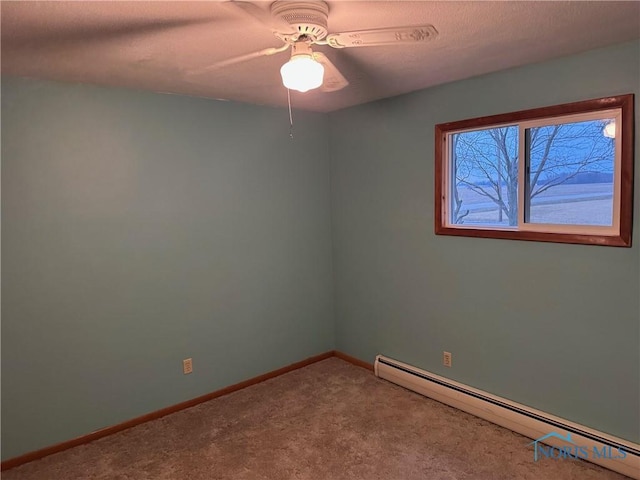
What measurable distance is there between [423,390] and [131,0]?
9.78ft

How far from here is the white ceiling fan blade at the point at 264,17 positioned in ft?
5.14

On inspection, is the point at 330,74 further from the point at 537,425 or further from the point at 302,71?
the point at 537,425

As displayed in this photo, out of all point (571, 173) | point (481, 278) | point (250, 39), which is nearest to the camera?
point (250, 39)

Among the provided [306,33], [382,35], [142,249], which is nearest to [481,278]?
[382,35]

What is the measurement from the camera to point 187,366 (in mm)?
3209

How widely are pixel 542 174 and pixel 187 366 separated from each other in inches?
109

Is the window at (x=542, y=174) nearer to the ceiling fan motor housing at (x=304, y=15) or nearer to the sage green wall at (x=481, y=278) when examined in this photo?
the sage green wall at (x=481, y=278)

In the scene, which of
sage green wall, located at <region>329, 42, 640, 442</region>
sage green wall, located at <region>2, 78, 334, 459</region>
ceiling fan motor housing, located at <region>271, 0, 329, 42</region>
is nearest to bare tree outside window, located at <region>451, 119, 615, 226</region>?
sage green wall, located at <region>329, 42, 640, 442</region>

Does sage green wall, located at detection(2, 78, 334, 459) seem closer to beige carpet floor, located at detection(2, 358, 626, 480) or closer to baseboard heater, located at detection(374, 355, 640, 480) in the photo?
beige carpet floor, located at detection(2, 358, 626, 480)

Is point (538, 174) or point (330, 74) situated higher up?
point (330, 74)

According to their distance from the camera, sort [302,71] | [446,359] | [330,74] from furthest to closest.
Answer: [446,359] → [330,74] → [302,71]

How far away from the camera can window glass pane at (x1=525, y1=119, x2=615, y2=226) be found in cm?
240

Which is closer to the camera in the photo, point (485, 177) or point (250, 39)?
point (250, 39)

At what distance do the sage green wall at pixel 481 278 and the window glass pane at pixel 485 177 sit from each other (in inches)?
6.6
